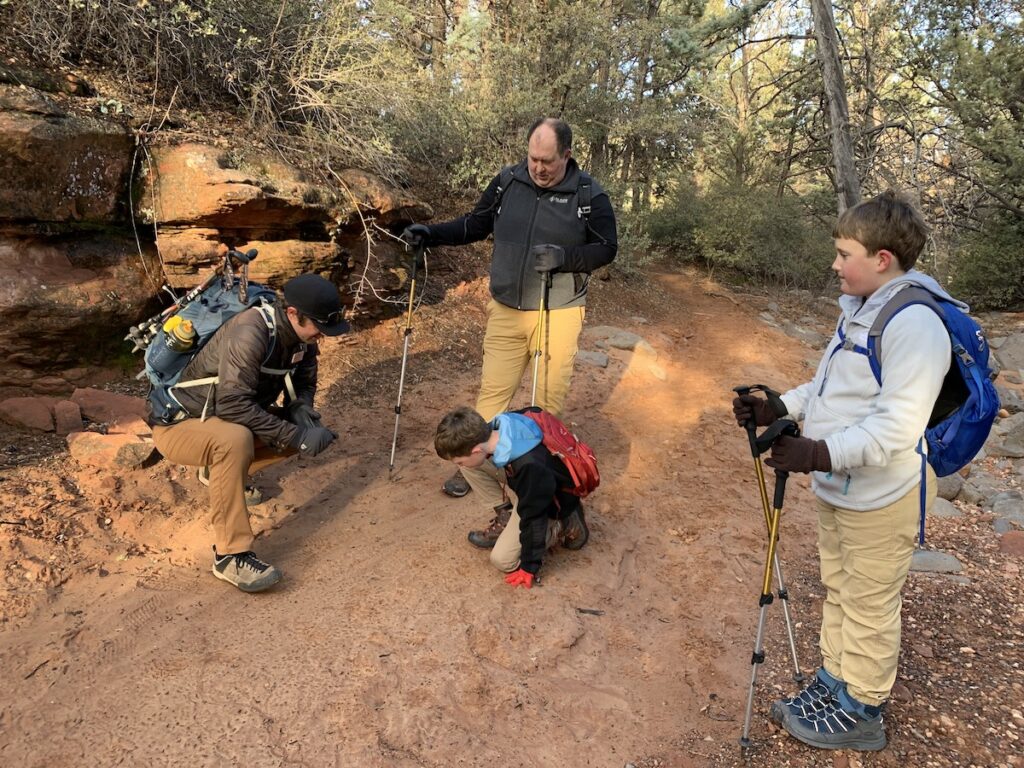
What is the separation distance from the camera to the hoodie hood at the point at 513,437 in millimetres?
3721

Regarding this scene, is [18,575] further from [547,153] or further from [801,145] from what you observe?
[801,145]

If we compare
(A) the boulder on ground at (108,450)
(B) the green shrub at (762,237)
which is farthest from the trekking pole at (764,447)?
(B) the green shrub at (762,237)

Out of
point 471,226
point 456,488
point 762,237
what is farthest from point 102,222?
point 762,237

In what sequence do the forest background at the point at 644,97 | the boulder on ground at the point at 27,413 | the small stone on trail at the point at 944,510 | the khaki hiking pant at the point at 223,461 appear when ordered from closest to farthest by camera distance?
the khaki hiking pant at the point at 223,461, the boulder on ground at the point at 27,413, the small stone on trail at the point at 944,510, the forest background at the point at 644,97

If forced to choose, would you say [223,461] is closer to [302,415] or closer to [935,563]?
[302,415]

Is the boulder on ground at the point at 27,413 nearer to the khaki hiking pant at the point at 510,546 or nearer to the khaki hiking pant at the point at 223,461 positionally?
the khaki hiking pant at the point at 223,461

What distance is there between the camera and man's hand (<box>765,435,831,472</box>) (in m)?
2.46

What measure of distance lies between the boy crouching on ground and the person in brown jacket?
0.91 meters

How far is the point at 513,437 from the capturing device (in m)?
3.77

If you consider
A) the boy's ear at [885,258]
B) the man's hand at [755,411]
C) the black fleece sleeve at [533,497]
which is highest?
the boy's ear at [885,258]

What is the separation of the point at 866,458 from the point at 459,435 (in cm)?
199

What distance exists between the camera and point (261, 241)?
6.68 m

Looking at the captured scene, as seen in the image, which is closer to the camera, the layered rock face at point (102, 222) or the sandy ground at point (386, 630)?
the sandy ground at point (386, 630)

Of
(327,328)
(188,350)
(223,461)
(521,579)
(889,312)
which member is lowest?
(521,579)
